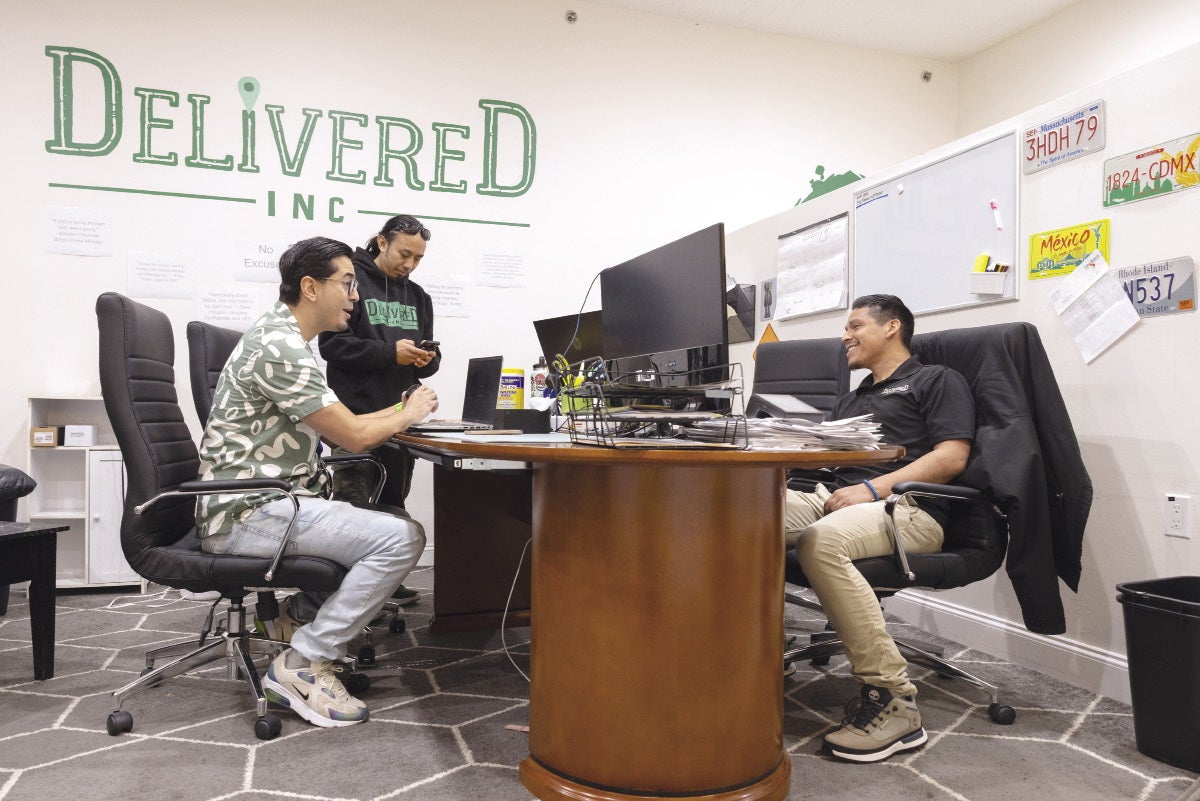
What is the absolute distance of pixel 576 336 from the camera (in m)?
2.59

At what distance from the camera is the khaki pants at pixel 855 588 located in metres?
1.81

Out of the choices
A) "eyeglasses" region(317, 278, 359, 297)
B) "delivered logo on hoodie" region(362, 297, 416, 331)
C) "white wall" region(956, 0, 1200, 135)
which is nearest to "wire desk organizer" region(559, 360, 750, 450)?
"eyeglasses" region(317, 278, 359, 297)

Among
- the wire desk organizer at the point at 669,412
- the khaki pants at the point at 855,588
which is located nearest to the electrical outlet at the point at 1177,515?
the khaki pants at the point at 855,588

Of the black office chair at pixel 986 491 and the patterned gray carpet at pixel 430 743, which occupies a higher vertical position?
the black office chair at pixel 986 491

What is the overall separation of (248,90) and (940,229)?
317cm

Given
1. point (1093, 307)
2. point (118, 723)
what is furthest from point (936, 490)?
point (118, 723)

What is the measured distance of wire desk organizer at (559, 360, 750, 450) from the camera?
1.36m

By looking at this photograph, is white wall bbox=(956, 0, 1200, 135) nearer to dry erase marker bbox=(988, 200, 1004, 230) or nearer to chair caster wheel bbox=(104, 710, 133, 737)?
dry erase marker bbox=(988, 200, 1004, 230)

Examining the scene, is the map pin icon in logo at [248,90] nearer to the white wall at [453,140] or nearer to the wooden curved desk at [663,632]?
the white wall at [453,140]

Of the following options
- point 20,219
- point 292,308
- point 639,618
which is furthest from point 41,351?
point 639,618

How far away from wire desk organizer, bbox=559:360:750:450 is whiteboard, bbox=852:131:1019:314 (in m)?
1.47

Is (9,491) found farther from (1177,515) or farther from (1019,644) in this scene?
(1177,515)

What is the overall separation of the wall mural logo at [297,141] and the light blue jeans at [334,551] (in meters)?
2.38

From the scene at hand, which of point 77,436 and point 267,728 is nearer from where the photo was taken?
point 267,728
